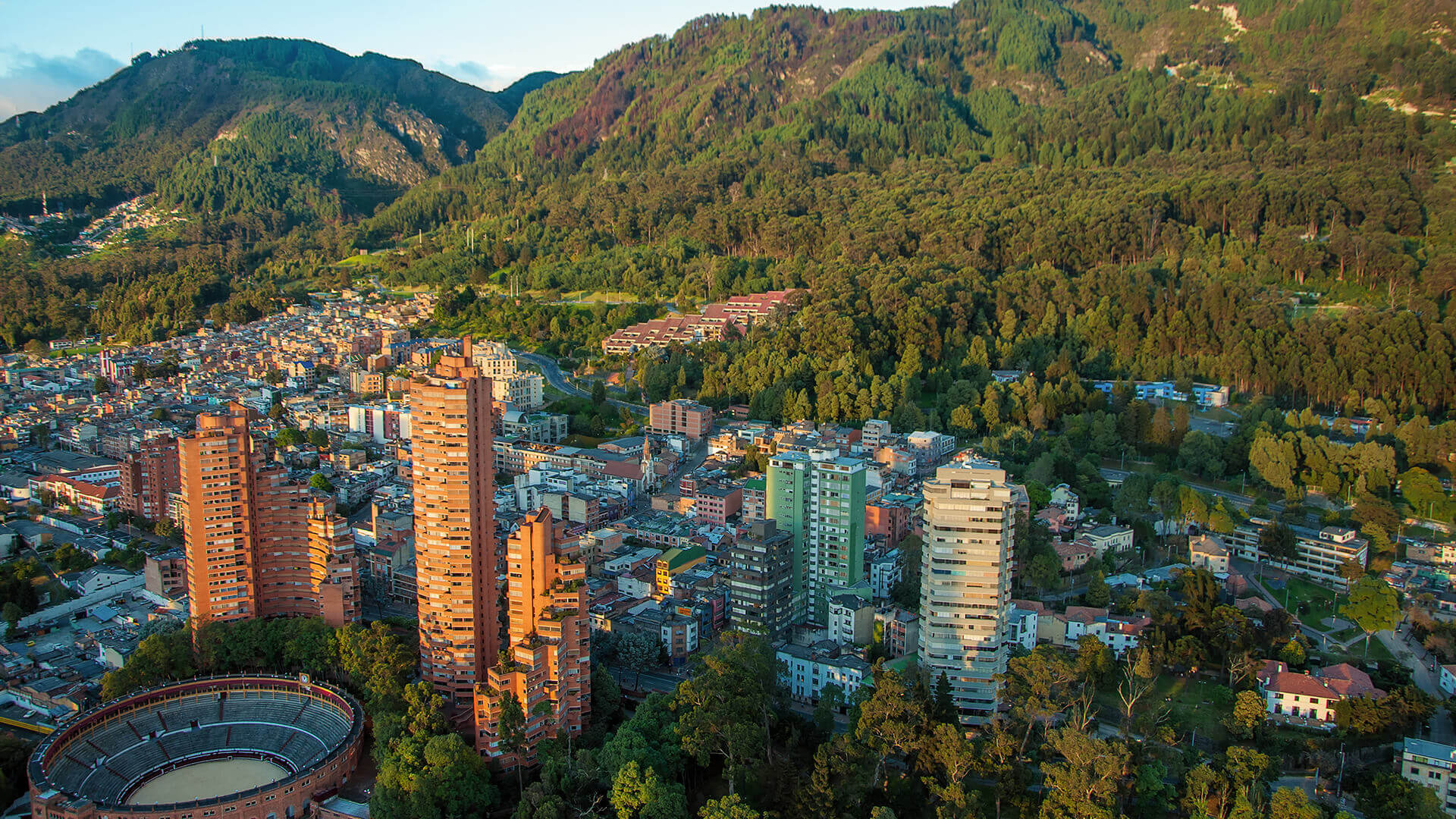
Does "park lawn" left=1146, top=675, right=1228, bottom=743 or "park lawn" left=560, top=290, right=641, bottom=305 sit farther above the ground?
"park lawn" left=560, top=290, right=641, bottom=305

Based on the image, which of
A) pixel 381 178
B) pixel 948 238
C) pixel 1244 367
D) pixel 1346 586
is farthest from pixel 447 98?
pixel 1346 586

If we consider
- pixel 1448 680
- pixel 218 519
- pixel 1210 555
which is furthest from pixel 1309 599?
pixel 218 519

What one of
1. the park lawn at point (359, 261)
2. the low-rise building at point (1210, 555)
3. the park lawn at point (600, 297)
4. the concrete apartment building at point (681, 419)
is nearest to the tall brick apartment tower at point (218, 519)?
the concrete apartment building at point (681, 419)

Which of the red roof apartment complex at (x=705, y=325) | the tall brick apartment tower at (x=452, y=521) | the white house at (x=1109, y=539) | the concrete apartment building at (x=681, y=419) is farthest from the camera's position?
the red roof apartment complex at (x=705, y=325)

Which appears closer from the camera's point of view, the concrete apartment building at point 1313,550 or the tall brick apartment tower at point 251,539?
the tall brick apartment tower at point 251,539

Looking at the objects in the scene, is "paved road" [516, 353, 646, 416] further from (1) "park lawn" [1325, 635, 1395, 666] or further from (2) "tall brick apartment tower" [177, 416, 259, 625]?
(1) "park lawn" [1325, 635, 1395, 666]

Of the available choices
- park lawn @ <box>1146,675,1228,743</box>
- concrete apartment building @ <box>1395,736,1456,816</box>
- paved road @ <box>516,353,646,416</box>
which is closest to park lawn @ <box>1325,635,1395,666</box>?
park lawn @ <box>1146,675,1228,743</box>

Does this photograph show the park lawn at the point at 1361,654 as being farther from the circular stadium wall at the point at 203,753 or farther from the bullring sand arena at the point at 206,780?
the bullring sand arena at the point at 206,780
